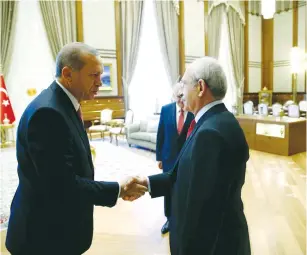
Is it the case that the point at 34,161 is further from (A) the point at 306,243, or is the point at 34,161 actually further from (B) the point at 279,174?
(B) the point at 279,174

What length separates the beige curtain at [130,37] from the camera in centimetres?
894

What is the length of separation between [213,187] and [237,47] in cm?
1146

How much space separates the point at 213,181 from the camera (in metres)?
1.12

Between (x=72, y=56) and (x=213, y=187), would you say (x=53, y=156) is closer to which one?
(x=72, y=56)

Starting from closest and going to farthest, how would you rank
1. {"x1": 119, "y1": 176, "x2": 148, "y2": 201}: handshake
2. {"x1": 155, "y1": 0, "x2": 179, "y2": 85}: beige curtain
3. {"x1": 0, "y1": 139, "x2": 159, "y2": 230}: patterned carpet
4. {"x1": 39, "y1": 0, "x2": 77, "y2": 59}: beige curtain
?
{"x1": 119, "y1": 176, "x2": 148, "y2": 201}: handshake → {"x1": 0, "y1": 139, "x2": 159, "y2": 230}: patterned carpet → {"x1": 39, "y1": 0, "x2": 77, "y2": 59}: beige curtain → {"x1": 155, "y1": 0, "x2": 179, "y2": 85}: beige curtain

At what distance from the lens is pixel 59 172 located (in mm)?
1198

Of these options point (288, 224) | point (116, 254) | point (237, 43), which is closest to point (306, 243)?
point (288, 224)

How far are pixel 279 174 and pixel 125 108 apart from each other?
17.1 feet

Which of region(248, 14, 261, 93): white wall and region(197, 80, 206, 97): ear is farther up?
region(248, 14, 261, 93): white wall

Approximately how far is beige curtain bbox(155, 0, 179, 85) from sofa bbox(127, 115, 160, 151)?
9.90ft

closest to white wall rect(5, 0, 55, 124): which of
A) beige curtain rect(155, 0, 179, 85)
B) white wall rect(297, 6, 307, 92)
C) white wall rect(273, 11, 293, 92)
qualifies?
beige curtain rect(155, 0, 179, 85)

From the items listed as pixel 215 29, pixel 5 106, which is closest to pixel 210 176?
pixel 5 106

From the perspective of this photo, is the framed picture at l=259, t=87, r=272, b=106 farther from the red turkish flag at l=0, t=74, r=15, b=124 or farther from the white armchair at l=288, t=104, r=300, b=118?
the red turkish flag at l=0, t=74, r=15, b=124

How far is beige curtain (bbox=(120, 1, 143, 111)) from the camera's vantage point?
29.3 ft
